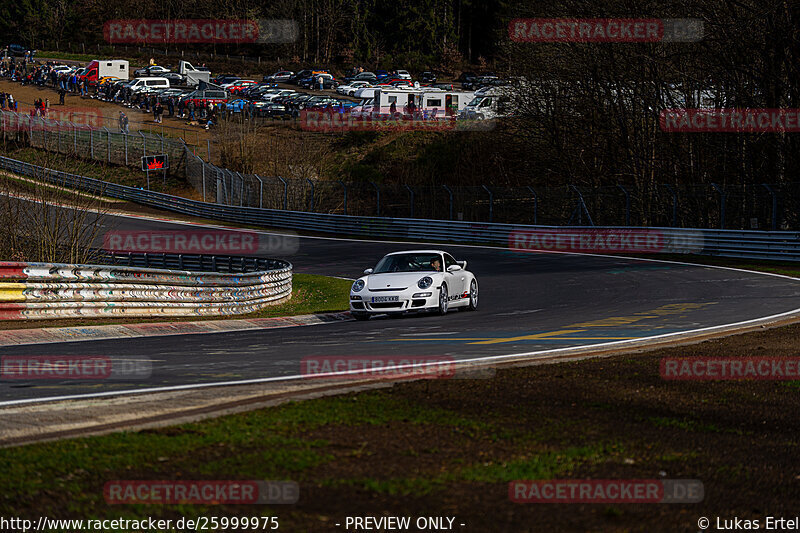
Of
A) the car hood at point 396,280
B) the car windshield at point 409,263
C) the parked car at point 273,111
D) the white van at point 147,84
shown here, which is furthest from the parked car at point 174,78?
the car hood at point 396,280

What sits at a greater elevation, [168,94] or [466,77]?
[466,77]

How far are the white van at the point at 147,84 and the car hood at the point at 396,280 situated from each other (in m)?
62.7

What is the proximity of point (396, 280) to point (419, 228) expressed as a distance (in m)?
23.7

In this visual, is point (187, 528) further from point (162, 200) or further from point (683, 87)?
point (162, 200)

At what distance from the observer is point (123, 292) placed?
1903cm

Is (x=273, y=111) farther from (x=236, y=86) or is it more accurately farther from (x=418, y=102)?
(x=236, y=86)

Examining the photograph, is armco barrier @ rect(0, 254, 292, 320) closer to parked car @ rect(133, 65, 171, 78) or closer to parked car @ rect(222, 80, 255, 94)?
parked car @ rect(222, 80, 255, 94)

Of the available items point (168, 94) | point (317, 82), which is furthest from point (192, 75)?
point (168, 94)

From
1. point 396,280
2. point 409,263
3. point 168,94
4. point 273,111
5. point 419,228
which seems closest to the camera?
point 396,280

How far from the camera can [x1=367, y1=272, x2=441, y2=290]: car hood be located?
18109 mm

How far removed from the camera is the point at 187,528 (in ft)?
15.4

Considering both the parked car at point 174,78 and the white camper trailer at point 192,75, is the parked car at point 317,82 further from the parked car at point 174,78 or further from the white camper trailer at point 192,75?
the parked car at point 174,78

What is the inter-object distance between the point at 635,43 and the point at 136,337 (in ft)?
104

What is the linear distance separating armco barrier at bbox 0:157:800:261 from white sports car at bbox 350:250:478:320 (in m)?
8.82
